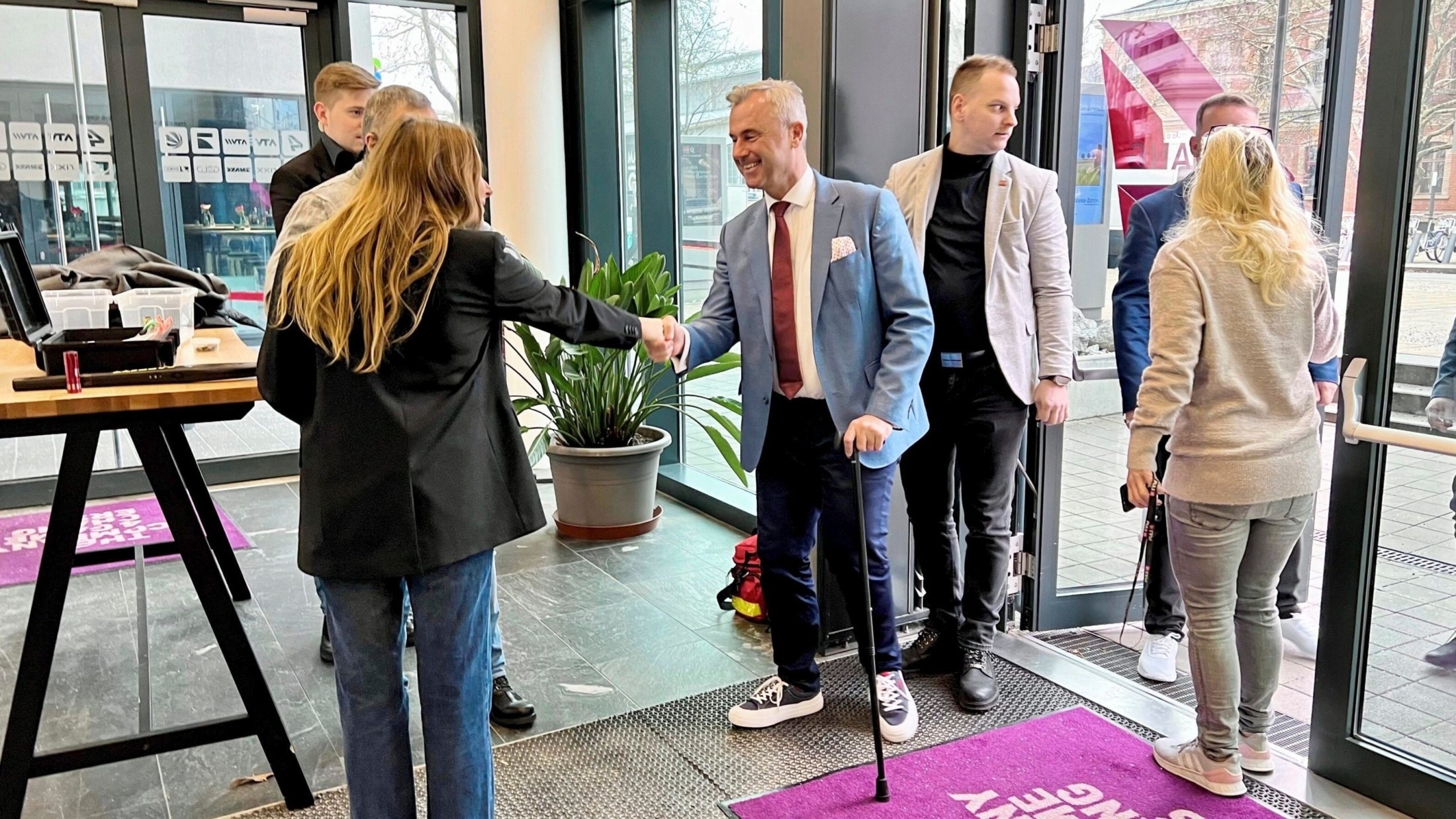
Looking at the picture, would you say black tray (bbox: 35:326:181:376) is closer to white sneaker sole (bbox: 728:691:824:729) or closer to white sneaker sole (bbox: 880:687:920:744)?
white sneaker sole (bbox: 728:691:824:729)

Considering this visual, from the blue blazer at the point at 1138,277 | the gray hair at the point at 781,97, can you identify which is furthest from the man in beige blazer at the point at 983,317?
the gray hair at the point at 781,97

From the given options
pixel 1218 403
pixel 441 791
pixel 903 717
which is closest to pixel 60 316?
pixel 441 791

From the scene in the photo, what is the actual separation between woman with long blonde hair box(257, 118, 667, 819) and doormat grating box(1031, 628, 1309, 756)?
5.94 ft

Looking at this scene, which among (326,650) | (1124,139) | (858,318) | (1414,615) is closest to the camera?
(1414,615)

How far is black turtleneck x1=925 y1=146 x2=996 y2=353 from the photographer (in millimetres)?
2775

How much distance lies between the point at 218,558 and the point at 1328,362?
3381mm

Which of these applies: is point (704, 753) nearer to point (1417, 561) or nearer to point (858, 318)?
point (858, 318)

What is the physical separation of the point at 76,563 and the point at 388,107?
1242mm

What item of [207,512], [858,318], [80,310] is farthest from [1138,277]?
[207,512]

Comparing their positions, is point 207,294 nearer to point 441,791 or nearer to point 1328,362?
point 441,791

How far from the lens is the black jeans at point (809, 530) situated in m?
2.58

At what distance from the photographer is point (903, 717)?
2.67 metres

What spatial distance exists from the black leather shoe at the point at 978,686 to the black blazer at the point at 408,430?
1.49 meters

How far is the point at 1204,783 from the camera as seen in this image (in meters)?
2.39
